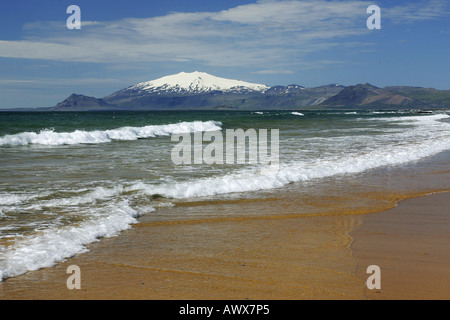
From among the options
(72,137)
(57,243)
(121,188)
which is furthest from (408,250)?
(72,137)

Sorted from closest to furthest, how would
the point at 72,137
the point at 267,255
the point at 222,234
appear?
the point at 267,255 → the point at 222,234 → the point at 72,137

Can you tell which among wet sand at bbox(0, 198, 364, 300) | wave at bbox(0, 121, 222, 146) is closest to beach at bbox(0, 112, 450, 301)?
wet sand at bbox(0, 198, 364, 300)

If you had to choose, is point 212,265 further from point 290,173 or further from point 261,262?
point 290,173

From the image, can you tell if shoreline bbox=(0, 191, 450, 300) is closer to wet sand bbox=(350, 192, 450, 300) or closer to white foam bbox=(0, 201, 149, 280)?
wet sand bbox=(350, 192, 450, 300)

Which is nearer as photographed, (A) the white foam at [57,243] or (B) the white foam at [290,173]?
(A) the white foam at [57,243]

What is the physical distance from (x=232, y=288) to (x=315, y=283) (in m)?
0.77

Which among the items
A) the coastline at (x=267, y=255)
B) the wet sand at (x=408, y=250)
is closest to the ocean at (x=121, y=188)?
the coastline at (x=267, y=255)

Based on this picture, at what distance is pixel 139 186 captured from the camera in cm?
800

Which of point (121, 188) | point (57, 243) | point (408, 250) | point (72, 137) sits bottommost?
point (408, 250)

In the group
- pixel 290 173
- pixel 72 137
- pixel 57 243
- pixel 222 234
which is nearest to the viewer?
pixel 57 243

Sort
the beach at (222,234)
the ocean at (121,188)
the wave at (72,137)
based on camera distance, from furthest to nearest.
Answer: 1. the wave at (72,137)
2. the ocean at (121,188)
3. the beach at (222,234)

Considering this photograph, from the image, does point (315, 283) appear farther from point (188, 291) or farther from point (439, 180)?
point (439, 180)

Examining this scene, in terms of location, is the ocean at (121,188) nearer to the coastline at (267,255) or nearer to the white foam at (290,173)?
the white foam at (290,173)
